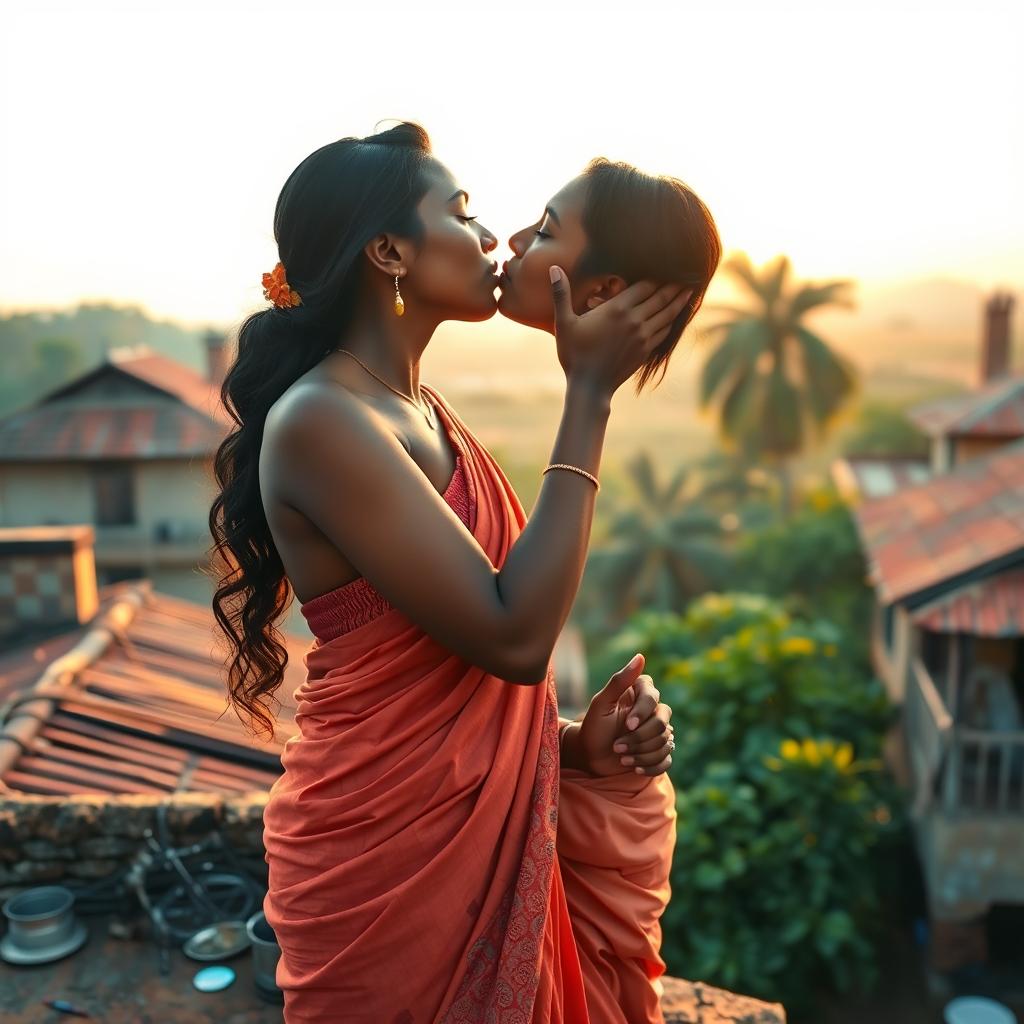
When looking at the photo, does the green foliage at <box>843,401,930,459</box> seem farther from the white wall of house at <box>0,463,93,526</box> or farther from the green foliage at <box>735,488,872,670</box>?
the white wall of house at <box>0,463,93,526</box>

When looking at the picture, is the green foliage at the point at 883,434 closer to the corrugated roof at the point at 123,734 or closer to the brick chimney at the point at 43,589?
the brick chimney at the point at 43,589

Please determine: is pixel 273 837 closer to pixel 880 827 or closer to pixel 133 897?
pixel 133 897

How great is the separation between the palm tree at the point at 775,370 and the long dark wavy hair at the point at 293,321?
26.3 meters

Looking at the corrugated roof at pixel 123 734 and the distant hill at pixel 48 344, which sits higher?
the distant hill at pixel 48 344

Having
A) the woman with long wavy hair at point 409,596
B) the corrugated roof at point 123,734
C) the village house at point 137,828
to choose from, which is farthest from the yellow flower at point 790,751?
the woman with long wavy hair at point 409,596

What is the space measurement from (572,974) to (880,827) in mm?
9185

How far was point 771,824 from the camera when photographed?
29.4ft

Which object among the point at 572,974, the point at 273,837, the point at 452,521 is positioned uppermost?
the point at 452,521

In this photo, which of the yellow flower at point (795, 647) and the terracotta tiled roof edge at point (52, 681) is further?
the yellow flower at point (795, 647)

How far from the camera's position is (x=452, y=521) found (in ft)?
5.15

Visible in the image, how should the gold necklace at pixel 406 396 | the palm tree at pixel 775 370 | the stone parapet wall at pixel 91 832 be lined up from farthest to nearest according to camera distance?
the palm tree at pixel 775 370 → the stone parapet wall at pixel 91 832 → the gold necklace at pixel 406 396

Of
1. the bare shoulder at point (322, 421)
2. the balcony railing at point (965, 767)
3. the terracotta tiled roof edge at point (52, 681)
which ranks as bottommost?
the balcony railing at point (965, 767)

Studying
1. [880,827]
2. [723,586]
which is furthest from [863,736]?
[723,586]

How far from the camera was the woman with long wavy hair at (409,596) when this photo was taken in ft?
5.16
